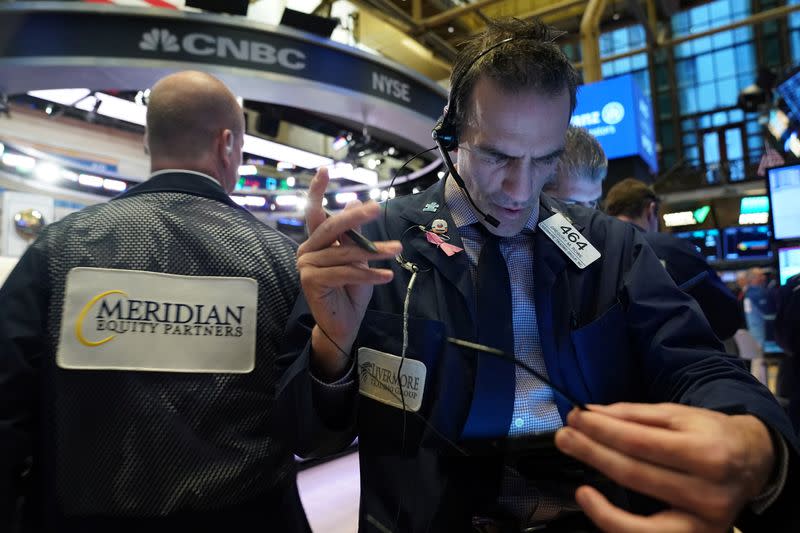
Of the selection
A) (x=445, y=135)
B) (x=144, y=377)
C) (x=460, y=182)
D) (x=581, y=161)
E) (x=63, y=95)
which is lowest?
(x=144, y=377)

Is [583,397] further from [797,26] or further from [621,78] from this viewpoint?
[797,26]

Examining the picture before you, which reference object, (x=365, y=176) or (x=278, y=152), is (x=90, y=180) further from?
(x=365, y=176)

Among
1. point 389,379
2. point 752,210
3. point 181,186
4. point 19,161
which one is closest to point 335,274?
point 389,379

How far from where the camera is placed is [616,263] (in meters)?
1.08

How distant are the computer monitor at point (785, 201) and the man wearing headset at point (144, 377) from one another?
3.40 meters

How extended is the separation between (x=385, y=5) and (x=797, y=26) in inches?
696

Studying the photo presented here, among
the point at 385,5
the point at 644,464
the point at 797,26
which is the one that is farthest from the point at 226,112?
the point at 797,26

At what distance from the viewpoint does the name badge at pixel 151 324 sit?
121cm

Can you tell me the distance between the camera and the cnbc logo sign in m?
3.57

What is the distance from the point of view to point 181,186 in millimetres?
1413

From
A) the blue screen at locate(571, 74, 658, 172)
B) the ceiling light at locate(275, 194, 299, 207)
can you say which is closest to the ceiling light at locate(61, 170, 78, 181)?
the ceiling light at locate(275, 194, 299, 207)

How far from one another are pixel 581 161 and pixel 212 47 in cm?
285

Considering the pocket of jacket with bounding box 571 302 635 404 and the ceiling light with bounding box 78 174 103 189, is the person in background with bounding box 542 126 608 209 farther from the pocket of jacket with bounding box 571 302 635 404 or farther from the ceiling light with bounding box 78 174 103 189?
the ceiling light with bounding box 78 174 103 189

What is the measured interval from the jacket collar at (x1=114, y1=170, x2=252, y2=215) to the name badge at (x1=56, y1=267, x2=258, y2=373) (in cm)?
27
